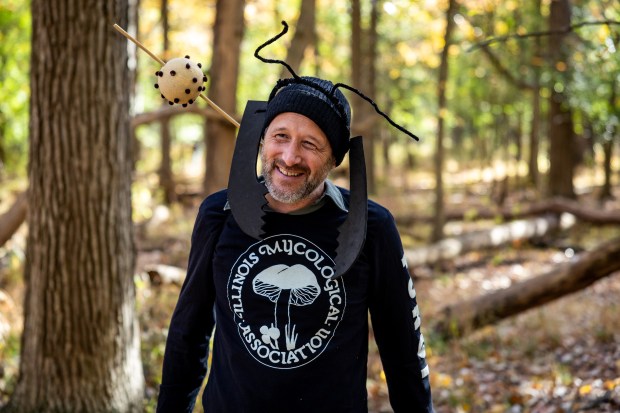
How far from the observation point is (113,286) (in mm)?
4371

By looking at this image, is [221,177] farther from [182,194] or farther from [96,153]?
[182,194]

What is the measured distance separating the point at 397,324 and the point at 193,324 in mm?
836

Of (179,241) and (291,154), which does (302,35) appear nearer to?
(179,241)

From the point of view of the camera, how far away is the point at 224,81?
31.5 feet

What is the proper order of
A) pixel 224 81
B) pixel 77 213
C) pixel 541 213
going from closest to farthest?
pixel 77 213 < pixel 224 81 < pixel 541 213

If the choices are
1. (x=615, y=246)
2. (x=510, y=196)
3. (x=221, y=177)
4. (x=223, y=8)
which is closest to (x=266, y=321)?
(x=615, y=246)

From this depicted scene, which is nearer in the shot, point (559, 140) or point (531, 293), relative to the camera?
point (531, 293)

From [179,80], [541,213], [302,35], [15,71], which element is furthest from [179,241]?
[179,80]

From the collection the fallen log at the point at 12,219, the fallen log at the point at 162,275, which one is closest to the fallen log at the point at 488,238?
the fallen log at the point at 162,275

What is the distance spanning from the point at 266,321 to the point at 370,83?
15.7 meters

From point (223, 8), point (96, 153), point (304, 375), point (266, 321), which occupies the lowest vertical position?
point (304, 375)

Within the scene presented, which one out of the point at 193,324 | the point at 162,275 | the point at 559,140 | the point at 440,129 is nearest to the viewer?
the point at 193,324

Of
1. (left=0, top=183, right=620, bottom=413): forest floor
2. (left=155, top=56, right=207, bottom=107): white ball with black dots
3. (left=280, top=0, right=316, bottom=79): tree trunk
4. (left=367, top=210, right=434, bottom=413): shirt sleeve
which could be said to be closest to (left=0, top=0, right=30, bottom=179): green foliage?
(left=0, top=183, right=620, bottom=413): forest floor

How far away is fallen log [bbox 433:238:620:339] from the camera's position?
6.59m
